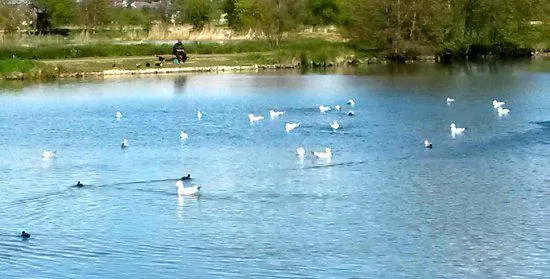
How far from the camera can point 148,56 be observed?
2489 inches

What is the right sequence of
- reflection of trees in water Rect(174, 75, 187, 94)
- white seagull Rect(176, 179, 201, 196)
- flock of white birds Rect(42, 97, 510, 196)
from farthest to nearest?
reflection of trees in water Rect(174, 75, 187, 94), flock of white birds Rect(42, 97, 510, 196), white seagull Rect(176, 179, 201, 196)

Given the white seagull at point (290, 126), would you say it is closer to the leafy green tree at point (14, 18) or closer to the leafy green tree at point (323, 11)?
the leafy green tree at point (14, 18)

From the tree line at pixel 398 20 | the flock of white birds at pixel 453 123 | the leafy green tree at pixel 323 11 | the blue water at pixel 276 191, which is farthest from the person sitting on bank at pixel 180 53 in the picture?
the leafy green tree at pixel 323 11

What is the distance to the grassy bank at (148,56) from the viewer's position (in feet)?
183

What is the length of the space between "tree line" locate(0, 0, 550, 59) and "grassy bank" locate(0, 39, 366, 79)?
209 centimetres

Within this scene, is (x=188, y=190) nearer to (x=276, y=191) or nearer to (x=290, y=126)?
(x=276, y=191)

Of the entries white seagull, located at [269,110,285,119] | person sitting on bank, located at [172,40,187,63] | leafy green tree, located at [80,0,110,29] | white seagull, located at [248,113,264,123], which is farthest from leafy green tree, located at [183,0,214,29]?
white seagull, located at [248,113,264,123]

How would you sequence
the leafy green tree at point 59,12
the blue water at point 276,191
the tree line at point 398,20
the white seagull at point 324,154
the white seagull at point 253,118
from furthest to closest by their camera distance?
the leafy green tree at point 59,12 → the tree line at point 398,20 → the white seagull at point 253,118 → the white seagull at point 324,154 → the blue water at point 276,191

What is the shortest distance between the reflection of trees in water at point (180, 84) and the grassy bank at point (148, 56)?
11.9 feet

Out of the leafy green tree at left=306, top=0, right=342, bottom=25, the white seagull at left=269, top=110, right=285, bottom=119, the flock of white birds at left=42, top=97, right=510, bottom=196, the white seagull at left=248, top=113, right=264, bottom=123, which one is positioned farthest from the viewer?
the leafy green tree at left=306, top=0, right=342, bottom=25

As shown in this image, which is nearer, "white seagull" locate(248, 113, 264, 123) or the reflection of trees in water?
"white seagull" locate(248, 113, 264, 123)

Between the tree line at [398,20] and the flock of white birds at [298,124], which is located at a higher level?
the tree line at [398,20]

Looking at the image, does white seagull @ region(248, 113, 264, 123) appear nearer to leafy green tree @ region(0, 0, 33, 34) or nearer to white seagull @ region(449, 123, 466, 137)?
white seagull @ region(449, 123, 466, 137)

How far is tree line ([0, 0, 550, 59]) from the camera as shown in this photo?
67.8m
